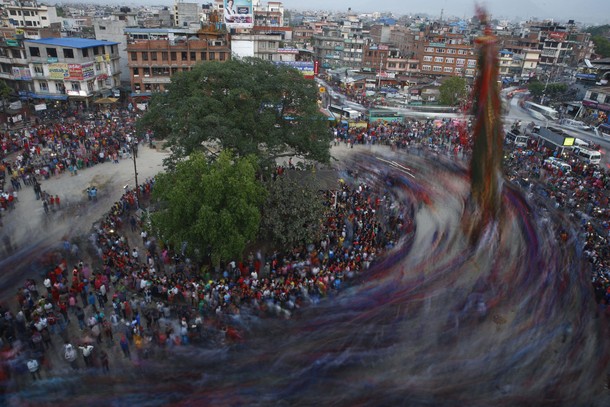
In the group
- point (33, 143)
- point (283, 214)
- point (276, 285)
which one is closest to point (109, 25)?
point (33, 143)

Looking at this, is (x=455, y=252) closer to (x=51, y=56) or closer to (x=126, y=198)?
(x=126, y=198)

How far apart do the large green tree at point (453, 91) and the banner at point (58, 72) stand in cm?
4315

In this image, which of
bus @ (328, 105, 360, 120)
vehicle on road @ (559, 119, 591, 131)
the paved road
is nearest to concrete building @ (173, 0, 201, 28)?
bus @ (328, 105, 360, 120)

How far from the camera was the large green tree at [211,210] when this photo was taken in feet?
54.3

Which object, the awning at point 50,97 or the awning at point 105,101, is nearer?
the awning at point 105,101

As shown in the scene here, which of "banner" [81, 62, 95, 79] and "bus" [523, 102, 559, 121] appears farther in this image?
"bus" [523, 102, 559, 121]

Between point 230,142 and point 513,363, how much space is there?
51.5 feet

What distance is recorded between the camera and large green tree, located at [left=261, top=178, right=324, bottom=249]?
18.7m

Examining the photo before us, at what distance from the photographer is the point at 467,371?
1289 cm

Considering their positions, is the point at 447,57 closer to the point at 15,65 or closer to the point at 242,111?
the point at 242,111

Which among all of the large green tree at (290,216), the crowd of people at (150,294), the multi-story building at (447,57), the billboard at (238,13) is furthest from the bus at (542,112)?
the large green tree at (290,216)

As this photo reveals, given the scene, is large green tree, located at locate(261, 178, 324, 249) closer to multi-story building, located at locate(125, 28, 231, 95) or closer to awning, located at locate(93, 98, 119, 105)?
awning, located at locate(93, 98, 119, 105)

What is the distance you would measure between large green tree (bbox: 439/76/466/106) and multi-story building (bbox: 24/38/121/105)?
40649 mm

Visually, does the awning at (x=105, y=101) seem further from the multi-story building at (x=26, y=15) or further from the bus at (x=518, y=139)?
the multi-story building at (x=26, y=15)
